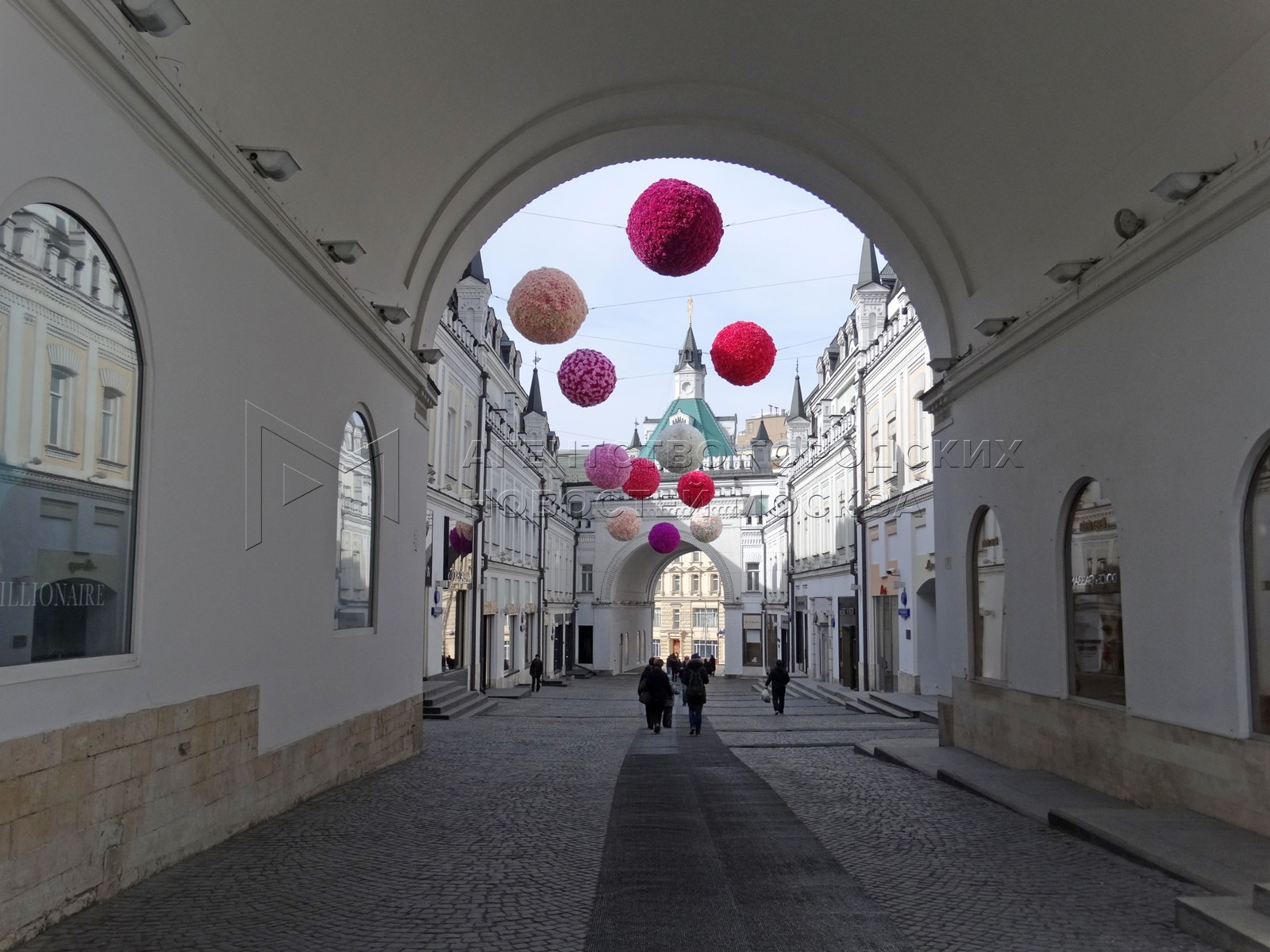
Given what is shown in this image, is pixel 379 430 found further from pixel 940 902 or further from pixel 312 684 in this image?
pixel 940 902

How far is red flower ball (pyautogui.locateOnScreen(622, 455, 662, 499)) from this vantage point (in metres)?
25.4

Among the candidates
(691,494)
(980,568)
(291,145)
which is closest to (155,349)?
(291,145)

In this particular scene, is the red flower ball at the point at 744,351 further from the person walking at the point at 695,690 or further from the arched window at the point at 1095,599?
the arched window at the point at 1095,599

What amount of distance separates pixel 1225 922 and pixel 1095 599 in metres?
5.05

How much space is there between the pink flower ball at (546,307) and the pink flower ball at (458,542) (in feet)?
36.6

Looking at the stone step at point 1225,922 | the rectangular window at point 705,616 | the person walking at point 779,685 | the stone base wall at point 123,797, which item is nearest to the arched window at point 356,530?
the stone base wall at point 123,797

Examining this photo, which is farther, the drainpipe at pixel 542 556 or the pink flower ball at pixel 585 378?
the drainpipe at pixel 542 556

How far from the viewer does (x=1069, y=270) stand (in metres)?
9.47

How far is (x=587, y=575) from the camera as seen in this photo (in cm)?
5262

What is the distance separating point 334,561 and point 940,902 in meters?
6.50

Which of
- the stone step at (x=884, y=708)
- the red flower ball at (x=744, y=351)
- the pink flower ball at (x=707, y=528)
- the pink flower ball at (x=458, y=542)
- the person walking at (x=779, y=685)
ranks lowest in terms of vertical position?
the stone step at (x=884, y=708)

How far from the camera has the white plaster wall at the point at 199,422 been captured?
5152mm

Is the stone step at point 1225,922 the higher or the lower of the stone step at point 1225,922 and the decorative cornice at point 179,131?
the lower

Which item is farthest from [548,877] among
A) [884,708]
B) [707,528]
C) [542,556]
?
[542,556]
